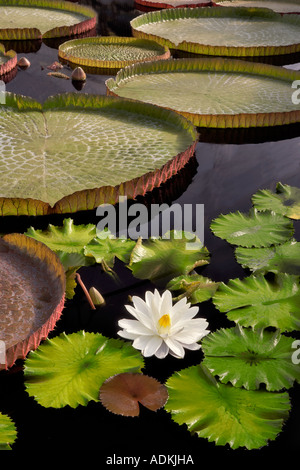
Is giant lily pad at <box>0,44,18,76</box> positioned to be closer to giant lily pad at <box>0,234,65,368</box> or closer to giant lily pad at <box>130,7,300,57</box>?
giant lily pad at <box>130,7,300,57</box>

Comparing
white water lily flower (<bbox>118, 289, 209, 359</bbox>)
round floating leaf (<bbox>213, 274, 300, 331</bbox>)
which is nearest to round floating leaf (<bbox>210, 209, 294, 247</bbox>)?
round floating leaf (<bbox>213, 274, 300, 331</bbox>)

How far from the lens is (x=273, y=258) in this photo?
145 centimetres

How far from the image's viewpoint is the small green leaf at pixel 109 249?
1426 millimetres

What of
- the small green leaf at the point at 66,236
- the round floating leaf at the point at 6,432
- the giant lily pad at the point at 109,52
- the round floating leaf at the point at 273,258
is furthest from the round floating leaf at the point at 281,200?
the giant lily pad at the point at 109,52

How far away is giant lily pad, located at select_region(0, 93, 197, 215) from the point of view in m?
1.70

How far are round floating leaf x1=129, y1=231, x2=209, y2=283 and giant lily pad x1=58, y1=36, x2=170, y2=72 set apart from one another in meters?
2.02

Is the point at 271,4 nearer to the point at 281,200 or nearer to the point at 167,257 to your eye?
the point at 281,200

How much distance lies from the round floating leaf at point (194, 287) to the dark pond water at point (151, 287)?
4cm

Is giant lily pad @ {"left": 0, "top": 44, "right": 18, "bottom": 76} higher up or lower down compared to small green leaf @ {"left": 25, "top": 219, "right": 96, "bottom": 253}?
higher up

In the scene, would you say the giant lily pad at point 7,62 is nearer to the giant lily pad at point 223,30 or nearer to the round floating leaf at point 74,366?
the giant lily pad at point 223,30

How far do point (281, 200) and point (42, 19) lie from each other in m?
3.54

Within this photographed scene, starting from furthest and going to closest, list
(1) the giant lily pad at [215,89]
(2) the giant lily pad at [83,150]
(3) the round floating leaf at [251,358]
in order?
(1) the giant lily pad at [215,89] → (2) the giant lily pad at [83,150] → (3) the round floating leaf at [251,358]
